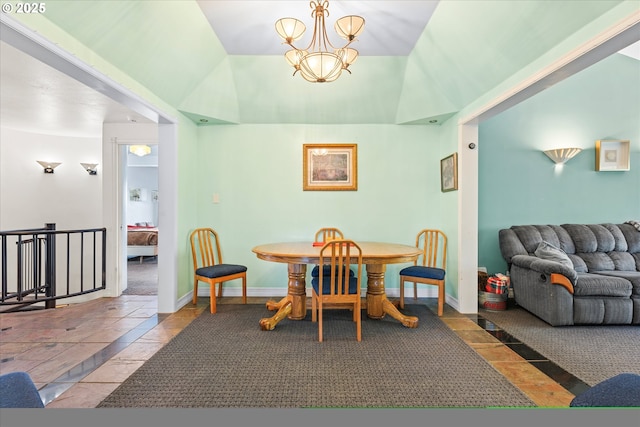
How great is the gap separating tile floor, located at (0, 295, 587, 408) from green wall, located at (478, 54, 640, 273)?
60.7 inches

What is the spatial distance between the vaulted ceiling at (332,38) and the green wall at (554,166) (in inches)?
40.9

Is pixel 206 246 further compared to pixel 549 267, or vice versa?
pixel 206 246

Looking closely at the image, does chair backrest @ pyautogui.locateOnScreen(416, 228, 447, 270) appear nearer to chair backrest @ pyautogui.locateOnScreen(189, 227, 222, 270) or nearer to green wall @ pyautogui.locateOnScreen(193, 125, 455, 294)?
green wall @ pyautogui.locateOnScreen(193, 125, 455, 294)

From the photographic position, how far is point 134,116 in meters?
3.63

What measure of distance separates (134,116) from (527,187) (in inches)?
194

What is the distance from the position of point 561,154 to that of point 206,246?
4456 millimetres

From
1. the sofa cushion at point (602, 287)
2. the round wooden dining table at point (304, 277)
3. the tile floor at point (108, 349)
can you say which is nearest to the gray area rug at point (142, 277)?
the tile floor at point (108, 349)

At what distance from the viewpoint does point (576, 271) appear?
311cm

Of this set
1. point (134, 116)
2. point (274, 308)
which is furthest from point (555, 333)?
point (134, 116)

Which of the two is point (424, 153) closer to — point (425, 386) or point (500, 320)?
point (500, 320)

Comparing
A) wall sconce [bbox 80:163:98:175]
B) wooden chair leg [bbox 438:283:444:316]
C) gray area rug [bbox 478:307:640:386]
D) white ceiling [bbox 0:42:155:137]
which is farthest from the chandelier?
wall sconce [bbox 80:163:98:175]

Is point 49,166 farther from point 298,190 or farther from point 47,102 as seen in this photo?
point 298,190

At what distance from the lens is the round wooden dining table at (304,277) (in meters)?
2.57

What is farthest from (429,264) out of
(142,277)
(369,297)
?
(142,277)
